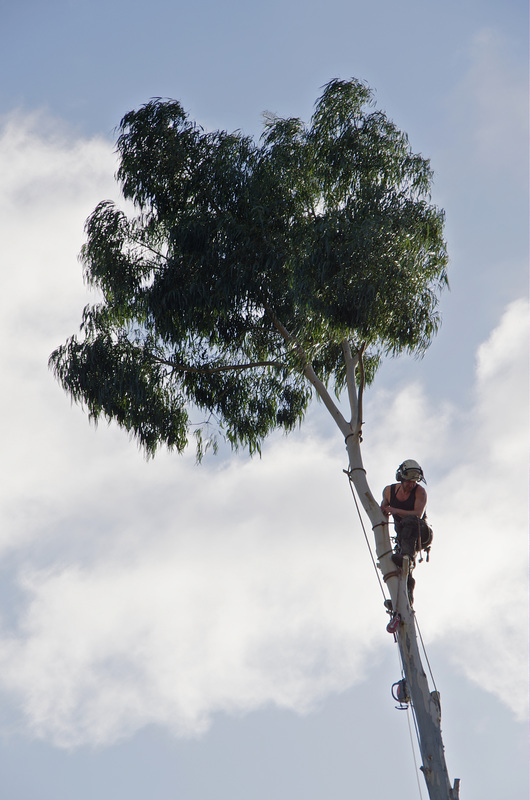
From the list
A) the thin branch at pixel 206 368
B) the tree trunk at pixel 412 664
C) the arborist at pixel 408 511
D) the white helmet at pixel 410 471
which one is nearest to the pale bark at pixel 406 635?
the tree trunk at pixel 412 664

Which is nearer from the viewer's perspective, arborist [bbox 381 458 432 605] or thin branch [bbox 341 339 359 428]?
arborist [bbox 381 458 432 605]

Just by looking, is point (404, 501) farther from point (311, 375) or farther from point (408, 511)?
point (311, 375)

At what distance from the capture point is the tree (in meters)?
12.3

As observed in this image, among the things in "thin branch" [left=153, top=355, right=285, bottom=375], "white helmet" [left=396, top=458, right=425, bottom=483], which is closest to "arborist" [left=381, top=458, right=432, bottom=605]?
"white helmet" [left=396, top=458, right=425, bottom=483]

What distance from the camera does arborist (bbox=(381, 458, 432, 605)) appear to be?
429 inches

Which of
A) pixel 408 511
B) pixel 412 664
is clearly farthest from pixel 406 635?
pixel 408 511

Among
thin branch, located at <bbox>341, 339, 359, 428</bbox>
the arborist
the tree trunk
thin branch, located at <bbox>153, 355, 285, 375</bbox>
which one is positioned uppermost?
thin branch, located at <bbox>153, 355, 285, 375</bbox>

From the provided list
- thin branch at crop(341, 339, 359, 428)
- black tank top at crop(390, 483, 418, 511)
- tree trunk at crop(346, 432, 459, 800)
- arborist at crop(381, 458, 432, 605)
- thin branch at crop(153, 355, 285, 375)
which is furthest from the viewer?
thin branch at crop(153, 355, 285, 375)

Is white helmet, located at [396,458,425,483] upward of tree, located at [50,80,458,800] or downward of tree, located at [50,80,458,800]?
downward

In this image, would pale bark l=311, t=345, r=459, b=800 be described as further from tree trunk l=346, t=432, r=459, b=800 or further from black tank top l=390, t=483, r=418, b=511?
black tank top l=390, t=483, r=418, b=511

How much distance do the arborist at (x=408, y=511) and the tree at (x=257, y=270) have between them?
0.57 m

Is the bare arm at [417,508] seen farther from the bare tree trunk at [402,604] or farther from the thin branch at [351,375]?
the thin branch at [351,375]

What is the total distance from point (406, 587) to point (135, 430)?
17.2 ft

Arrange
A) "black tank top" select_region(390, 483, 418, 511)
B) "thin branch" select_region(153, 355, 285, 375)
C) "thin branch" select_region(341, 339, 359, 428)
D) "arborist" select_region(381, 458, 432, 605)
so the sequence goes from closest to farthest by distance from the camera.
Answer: "arborist" select_region(381, 458, 432, 605), "black tank top" select_region(390, 483, 418, 511), "thin branch" select_region(341, 339, 359, 428), "thin branch" select_region(153, 355, 285, 375)
